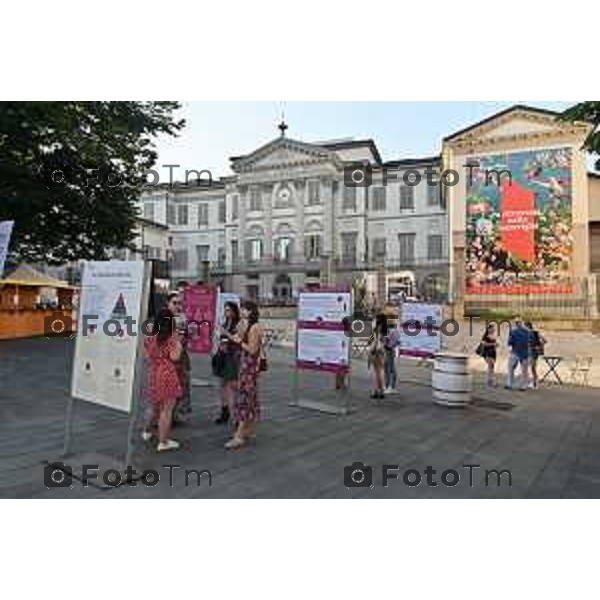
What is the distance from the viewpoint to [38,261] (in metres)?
23.9

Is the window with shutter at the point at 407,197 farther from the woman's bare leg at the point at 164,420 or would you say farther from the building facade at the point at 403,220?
the woman's bare leg at the point at 164,420

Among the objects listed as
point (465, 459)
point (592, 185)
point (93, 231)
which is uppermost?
point (592, 185)

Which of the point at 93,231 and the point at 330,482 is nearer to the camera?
the point at 330,482

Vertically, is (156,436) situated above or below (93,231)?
below

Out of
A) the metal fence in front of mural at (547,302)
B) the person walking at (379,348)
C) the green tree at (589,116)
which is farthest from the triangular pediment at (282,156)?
the green tree at (589,116)

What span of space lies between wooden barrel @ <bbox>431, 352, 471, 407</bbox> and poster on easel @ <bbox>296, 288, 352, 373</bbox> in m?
2.39

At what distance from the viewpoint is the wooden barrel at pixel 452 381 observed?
10148mm

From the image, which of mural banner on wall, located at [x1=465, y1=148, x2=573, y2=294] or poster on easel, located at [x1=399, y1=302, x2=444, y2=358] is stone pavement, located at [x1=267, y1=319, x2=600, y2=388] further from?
mural banner on wall, located at [x1=465, y1=148, x2=573, y2=294]

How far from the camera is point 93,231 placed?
69.5 feet

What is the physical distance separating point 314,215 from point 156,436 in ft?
145
